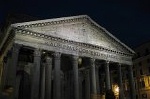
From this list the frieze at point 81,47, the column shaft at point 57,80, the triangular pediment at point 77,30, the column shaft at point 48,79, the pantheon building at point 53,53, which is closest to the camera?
the pantheon building at point 53,53

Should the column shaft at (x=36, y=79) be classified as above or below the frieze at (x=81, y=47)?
below

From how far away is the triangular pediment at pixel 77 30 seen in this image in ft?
71.4

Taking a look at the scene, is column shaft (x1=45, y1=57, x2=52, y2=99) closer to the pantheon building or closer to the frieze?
the pantheon building

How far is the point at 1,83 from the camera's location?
2395cm

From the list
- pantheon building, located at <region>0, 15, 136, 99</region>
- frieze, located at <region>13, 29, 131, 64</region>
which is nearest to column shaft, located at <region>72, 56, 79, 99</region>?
pantheon building, located at <region>0, 15, 136, 99</region>

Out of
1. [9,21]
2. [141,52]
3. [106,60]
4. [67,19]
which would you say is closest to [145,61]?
[141,52]

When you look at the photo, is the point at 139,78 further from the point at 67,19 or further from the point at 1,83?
the point at 1,83

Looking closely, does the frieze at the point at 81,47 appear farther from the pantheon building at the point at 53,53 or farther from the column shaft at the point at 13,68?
the column shaft at the point at 13,68

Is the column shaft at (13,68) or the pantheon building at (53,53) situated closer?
the column shaft at (13,68)

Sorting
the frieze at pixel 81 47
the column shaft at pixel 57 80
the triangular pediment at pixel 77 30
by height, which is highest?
the triangular pediment at pixel 77 30

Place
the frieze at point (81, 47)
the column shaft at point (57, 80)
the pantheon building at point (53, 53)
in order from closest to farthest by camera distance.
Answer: the pantheon building at point (53, 53) → the column shaft at point (57, 80) → the frieze at point (81, 47)

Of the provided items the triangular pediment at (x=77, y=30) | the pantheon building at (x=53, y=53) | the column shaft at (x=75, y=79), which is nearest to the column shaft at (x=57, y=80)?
the pantheon building at (x=53, y=53)

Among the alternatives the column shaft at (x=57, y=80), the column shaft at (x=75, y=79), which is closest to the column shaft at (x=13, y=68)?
the column shaft at (x=57, y=80)

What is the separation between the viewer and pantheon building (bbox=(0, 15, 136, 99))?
2036 centimetres
